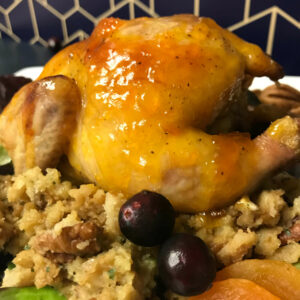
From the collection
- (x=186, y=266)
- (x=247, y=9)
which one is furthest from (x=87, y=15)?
(x=186, y=266)

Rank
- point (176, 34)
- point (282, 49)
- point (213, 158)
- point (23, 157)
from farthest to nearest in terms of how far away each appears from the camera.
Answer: point (282, 49)
point (23, 157)
point (176, 34)
point (213, 158)

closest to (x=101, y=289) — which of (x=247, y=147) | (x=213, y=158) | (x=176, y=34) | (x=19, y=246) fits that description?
(x=19, y=246)

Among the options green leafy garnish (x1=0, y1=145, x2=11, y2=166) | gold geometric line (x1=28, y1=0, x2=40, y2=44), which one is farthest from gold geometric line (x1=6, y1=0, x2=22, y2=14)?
green leafy garnish (x1=0, y1=145, x2=11, y2=166)

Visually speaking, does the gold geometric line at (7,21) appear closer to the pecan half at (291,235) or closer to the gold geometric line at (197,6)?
the gold geometric line at (197,6)

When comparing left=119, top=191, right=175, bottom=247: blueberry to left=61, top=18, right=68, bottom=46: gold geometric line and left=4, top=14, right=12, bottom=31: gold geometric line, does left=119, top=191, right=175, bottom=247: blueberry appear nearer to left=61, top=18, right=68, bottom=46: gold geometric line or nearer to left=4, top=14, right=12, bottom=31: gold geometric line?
left=61, top=18, right=68, bottom=46: gold geometric line

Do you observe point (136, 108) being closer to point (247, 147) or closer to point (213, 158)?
point (213, 158)

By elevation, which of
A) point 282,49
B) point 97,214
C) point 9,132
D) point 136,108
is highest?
point 136,108

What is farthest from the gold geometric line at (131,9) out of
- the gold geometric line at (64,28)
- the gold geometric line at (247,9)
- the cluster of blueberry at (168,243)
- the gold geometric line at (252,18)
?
the cluster of blueberry at (168,243)
